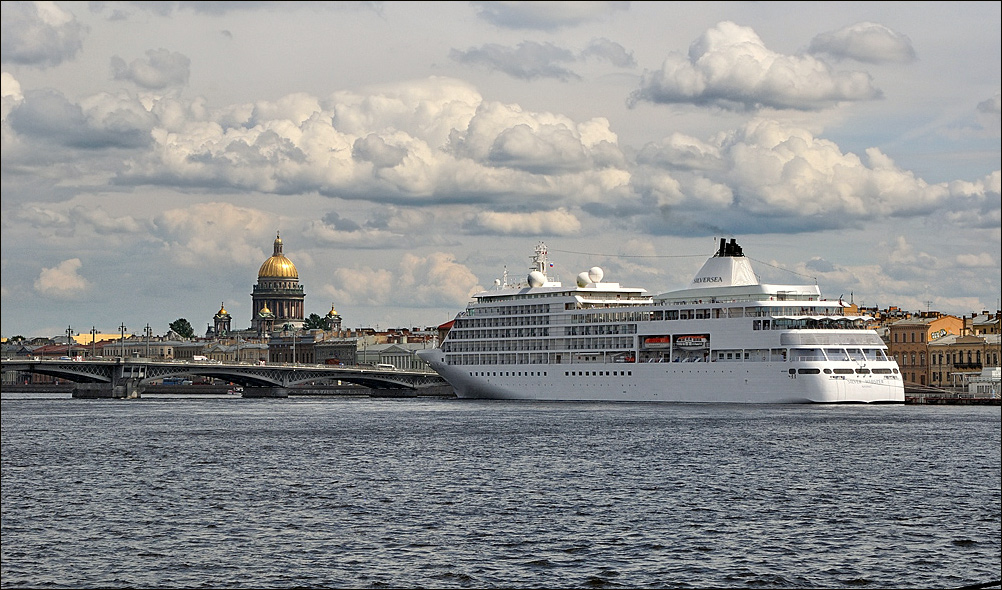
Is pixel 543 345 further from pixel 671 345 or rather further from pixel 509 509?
pixel 509 509

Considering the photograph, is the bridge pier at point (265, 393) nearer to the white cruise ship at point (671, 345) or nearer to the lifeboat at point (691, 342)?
the white cruise ship at point (671, 345)

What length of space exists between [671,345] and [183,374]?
5119 centimetres

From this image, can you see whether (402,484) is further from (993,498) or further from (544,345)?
(544,345)

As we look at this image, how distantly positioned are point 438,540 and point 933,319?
114 meters

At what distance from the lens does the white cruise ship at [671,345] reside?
9875 cm

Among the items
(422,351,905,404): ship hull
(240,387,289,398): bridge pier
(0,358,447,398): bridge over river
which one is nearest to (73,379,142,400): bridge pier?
(0,358,447,398): bridge over river

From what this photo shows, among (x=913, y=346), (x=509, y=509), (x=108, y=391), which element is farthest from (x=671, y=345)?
(x=509, y=509)

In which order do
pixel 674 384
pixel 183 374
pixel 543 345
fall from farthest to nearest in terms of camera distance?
1. pixel 183 374
2. pixel 543 345
3. pixel 674 384

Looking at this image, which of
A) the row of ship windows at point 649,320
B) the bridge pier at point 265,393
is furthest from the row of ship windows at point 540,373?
the bridge pier at point 265,393

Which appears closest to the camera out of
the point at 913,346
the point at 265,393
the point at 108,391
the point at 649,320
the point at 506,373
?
the point at 649,320

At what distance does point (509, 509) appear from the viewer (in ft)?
126

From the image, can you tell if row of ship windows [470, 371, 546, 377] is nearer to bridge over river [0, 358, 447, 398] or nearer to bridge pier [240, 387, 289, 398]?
bridge over river [0, 358, 447, 398]

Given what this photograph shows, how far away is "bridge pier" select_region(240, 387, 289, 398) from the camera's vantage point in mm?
155000

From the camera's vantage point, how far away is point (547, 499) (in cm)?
4059
